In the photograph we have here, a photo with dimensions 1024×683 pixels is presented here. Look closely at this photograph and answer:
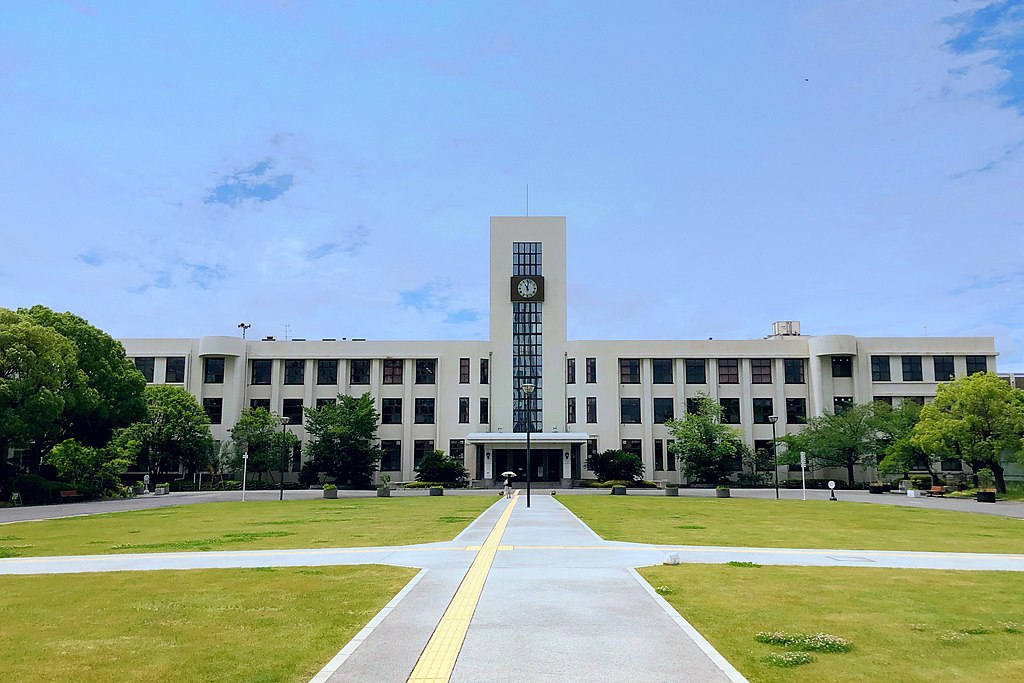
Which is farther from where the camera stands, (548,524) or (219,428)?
(219,428)

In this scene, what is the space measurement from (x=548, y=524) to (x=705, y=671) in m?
16.0

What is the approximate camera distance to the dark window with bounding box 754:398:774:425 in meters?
67.7

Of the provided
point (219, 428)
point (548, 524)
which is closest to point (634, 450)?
point (219, 428)

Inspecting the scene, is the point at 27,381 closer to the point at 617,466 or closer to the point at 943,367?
the point at 617,466

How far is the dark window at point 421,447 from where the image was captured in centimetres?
6688

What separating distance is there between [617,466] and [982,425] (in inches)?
980

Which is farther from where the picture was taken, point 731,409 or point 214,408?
point 731,409

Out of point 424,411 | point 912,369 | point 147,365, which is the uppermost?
point 147,365

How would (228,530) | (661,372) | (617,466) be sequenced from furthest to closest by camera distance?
(661,372) < (617,466) < (228,530)

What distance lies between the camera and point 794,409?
67.8 m

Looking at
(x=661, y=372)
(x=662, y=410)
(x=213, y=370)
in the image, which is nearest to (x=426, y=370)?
(x=213, y=370)

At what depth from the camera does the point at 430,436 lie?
221 ft

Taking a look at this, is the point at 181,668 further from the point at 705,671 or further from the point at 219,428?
the point at 219,428

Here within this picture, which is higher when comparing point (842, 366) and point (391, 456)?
point (842, 366)
